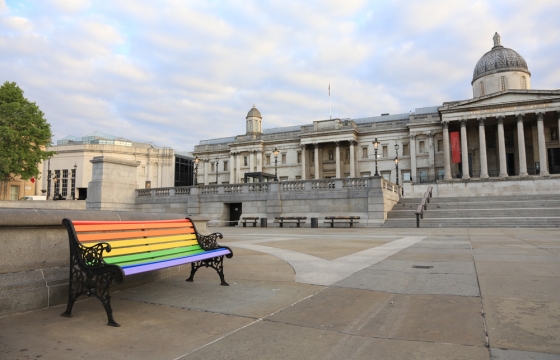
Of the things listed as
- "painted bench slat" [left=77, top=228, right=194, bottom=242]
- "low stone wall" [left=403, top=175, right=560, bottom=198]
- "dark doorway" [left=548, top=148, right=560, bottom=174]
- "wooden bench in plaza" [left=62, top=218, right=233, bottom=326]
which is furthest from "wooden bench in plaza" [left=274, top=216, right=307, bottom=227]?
"dark doorway" [left=548, top=148, right=560, bottom=174]

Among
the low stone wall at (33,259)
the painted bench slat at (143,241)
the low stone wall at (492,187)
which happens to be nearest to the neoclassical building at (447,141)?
the low stone wall at (492,187)

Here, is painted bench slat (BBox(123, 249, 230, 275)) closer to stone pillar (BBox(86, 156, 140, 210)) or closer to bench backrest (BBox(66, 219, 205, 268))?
bench backrest (BBox(66, 219, 205, 268))

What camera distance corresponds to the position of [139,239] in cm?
563

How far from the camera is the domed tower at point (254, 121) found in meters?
77.7

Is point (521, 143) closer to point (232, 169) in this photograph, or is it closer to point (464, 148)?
point (464, 148)

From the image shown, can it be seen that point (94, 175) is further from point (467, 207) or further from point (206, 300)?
point (467, 207)

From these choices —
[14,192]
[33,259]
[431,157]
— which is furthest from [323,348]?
[14,192]

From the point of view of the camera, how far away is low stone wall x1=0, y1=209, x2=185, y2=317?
459cm

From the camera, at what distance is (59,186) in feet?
250

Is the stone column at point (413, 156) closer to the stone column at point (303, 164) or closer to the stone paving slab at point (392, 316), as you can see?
the stone column at point (303, 164)

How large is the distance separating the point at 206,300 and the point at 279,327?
163 centimetres

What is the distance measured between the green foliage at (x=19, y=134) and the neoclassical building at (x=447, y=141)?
27066mm

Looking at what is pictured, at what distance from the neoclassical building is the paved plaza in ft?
123

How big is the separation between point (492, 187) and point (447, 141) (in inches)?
403
